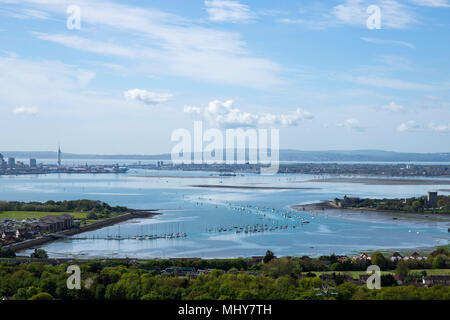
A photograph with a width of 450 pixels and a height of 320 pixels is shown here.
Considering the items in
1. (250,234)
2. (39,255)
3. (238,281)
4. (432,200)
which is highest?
(238,281)

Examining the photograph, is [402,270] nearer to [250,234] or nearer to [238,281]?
[238,281]

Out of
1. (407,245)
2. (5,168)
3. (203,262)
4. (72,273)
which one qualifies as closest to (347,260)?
→ (203,262)

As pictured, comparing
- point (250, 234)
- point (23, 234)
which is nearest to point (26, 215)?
point (23, 234)

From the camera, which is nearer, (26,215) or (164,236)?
(164,236)

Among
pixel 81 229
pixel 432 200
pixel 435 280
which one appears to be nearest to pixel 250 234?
pixel 81 229

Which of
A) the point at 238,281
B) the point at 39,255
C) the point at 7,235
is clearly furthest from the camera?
the point at 7,235

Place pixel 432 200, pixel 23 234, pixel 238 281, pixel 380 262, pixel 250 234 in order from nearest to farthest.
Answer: pixel 238 281
pixel 380 262
pixel 23 234
pixel 250 234
pixel 432 200

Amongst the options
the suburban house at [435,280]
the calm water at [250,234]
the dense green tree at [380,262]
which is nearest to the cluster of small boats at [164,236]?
the calm water at [250,234]

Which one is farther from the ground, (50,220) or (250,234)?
(50,220)

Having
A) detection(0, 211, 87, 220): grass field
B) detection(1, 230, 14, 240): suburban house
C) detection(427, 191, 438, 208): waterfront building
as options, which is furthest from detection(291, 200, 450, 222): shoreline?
detection(1, 230, 14, 240): suburban house

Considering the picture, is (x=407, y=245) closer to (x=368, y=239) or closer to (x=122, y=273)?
(x=368, y=239)

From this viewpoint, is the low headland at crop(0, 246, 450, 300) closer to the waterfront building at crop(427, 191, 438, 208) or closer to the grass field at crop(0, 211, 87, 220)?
the grass field at crop(0, 211, 87, 220)
